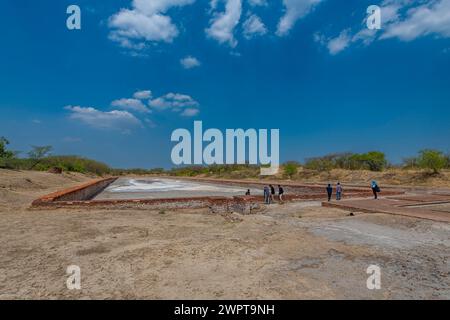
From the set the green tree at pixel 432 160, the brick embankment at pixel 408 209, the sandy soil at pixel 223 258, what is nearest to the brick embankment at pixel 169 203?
the sandy soil at pixel 223 258

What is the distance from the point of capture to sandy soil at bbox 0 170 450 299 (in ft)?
11.4

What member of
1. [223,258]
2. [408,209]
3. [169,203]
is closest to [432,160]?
[408,209]

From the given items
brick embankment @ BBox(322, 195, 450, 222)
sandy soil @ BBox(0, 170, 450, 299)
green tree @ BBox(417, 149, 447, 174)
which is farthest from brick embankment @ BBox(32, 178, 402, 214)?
green tree @ BBox(417, 149, 447, 174)

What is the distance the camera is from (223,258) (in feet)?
15.5

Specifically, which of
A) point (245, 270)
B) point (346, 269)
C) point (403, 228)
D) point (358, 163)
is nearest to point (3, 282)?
point (245, 270)

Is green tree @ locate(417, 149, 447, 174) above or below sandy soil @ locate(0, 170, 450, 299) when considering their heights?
above

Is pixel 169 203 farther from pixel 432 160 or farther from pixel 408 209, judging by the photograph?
pixel 432 160

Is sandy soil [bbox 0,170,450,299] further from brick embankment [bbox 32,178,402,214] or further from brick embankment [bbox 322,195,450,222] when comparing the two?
brick embankment [bbox 32,178,402,214]

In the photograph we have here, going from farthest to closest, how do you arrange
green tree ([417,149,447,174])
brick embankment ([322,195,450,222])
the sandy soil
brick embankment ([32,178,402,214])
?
green tree ([417,149,447,174]) < brick embankment ([32,178,402,214]) < brick embankment ([322,195,450,222]) < the sandy soil

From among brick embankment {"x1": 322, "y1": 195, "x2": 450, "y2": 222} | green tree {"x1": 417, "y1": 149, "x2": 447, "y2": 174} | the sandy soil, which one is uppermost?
green tree {"x1": 417, "y1": 149, "x2": 447, "y2": 174}

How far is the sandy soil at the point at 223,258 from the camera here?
3.46 m

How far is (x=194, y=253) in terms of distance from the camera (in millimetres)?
5000
